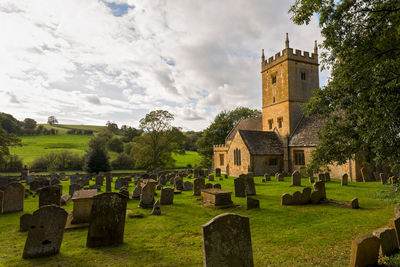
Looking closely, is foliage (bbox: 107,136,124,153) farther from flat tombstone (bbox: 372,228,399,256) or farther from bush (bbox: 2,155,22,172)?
flat tombstone (bbox: 372,228,399,256)

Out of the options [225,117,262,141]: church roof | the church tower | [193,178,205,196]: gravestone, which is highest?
the church tower

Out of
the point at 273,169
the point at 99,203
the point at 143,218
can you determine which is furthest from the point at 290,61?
the point at 99,203

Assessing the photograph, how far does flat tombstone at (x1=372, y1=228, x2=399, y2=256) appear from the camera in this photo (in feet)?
15.7

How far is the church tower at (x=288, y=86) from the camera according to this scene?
28.4 m

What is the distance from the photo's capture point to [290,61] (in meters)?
28.7

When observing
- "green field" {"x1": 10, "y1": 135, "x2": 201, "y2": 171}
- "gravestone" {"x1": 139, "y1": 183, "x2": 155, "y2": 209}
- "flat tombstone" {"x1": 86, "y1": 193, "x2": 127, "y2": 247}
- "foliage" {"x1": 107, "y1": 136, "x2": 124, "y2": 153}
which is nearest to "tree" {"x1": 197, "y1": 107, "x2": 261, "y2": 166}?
"green field" {"x1": 10, "y1": 135, "x2": 201, "y2": 171}

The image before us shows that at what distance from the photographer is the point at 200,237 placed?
A: 6852 millimetres

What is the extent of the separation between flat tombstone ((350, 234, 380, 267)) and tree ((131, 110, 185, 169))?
103 ft

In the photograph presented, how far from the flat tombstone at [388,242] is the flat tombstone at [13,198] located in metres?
14.4

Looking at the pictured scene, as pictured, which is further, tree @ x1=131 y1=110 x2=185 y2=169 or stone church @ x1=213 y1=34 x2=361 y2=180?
tree @ x1=131 y1=110 x2=185 y2=169

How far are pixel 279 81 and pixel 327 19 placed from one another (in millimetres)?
22534

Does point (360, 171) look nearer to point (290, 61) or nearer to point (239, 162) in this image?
point (239, 162)

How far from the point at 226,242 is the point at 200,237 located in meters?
3.03

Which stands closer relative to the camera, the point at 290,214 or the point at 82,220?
the point at 82,220
